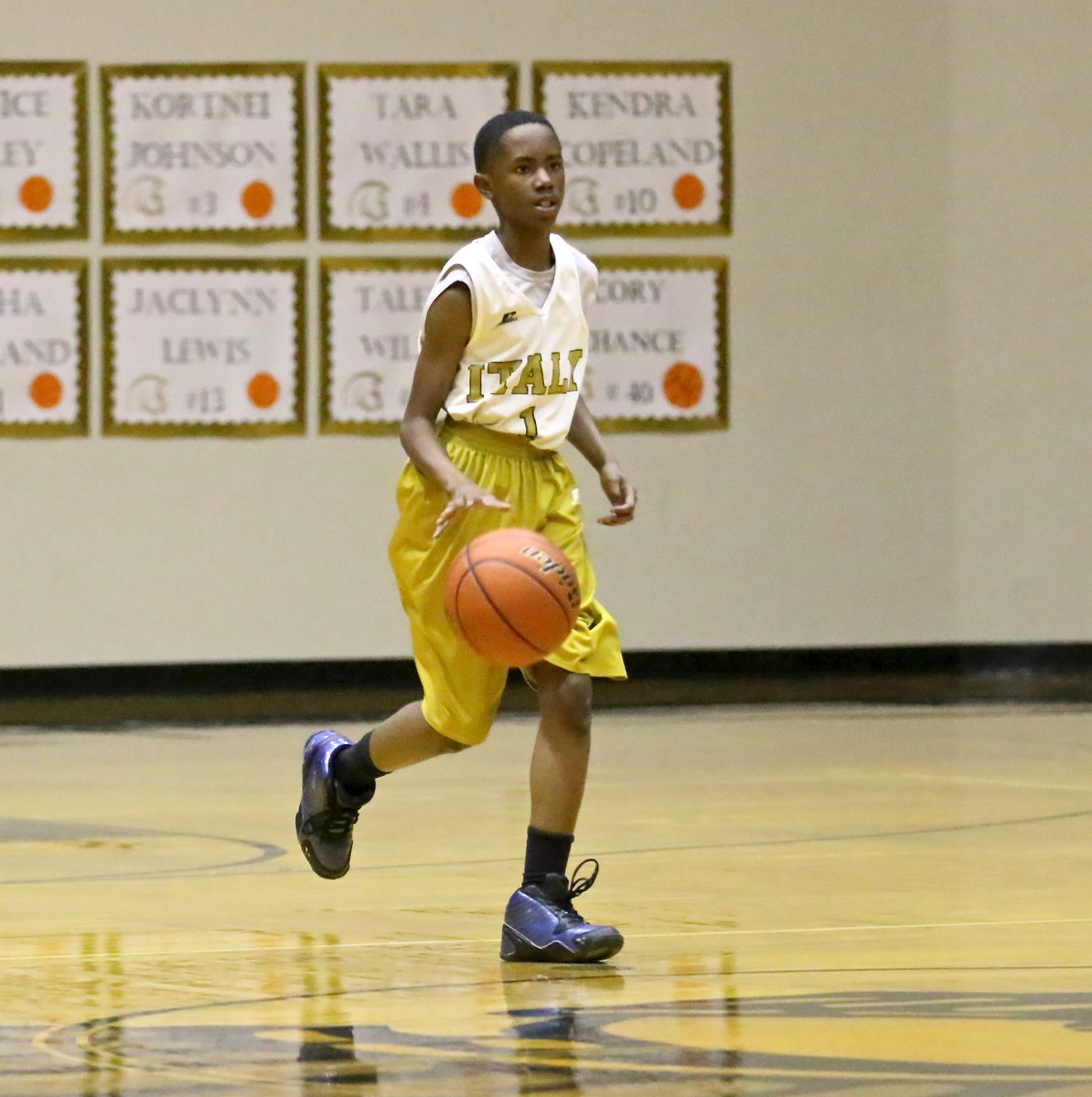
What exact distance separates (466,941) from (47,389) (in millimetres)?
5754

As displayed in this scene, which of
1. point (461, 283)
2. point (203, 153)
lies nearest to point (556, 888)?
point (461, 283)

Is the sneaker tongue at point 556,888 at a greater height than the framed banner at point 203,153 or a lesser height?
lesser

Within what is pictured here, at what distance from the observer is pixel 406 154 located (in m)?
9.54

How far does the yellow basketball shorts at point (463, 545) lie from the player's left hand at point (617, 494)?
0.08 m

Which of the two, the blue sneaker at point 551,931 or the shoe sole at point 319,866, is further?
the shoe sole at point 319,866

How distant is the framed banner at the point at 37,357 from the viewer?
9430 millimetres

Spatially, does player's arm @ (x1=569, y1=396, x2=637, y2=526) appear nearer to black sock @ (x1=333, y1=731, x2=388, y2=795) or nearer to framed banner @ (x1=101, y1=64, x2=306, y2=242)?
black sock @ (x1=333, y1=731, x2=388, y2=795)

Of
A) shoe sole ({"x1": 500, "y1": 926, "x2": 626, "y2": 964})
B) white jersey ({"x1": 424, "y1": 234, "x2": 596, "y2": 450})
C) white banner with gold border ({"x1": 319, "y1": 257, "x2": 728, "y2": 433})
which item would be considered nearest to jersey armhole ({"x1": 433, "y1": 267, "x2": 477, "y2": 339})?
white jersey ({"x1": 424, "y1": 234, "x2": 596, "y2": 450})

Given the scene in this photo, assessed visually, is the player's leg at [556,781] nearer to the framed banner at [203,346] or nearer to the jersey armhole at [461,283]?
the jersey armhole at [461,283]

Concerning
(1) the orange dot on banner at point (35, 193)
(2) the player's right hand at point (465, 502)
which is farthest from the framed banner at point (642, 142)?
(2) the player's right hand at point (465, 502)

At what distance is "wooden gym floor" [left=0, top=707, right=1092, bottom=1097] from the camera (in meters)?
2.96

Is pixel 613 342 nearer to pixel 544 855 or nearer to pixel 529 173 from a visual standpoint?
pixel 529 173

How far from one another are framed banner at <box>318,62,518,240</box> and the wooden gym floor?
8.93 ft

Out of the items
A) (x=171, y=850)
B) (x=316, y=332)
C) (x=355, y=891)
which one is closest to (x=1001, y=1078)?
(x=355, y=891)
